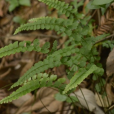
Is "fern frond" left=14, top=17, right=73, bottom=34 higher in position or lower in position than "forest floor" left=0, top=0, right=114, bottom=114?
higher

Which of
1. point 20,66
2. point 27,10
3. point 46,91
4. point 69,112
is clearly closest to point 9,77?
point 20,66

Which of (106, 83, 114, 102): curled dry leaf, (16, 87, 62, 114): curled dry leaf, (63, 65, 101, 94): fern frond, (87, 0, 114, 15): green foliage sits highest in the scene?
(87, 0, 114, 15): green foliage

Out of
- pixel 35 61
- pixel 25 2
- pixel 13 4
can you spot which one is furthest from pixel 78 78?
pixel 13 4

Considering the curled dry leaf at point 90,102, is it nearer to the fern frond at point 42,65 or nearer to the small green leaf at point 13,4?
the fern frond at point 42,65

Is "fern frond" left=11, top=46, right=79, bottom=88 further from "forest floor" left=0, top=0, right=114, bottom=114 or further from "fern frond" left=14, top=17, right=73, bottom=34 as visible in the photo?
"forest floor" left=0, top=0, right=114, bottom=114

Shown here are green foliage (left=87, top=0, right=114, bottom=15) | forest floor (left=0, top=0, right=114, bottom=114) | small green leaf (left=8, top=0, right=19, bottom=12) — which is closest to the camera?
green foliage (left=87, top=0, right=114, bottom=15)

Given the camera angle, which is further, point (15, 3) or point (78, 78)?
point (15, 3)

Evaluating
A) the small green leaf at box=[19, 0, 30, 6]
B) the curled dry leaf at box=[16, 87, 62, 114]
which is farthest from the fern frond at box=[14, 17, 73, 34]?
the small green leaf at box=[19, 0, 30, 6]

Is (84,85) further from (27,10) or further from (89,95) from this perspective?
(27,10)

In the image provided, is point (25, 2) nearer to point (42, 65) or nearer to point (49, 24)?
point (49, 24)

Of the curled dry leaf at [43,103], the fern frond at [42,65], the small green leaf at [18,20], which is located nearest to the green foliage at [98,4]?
the fern frond at [42,65]

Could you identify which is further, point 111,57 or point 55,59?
point 111,57
